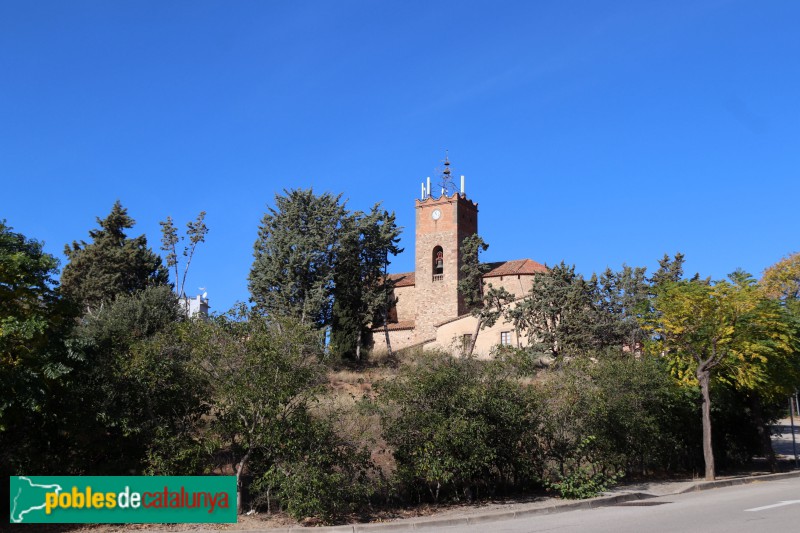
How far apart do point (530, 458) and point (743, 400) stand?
41.3ft

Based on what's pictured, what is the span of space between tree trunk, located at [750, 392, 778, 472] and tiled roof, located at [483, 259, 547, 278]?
25231 millimetres

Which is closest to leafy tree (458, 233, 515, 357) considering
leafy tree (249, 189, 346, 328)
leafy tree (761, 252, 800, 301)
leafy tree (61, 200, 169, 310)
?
leafy tree (249, 189, 346, 328)

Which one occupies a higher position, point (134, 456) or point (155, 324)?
point (155, 324)

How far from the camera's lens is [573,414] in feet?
51.8

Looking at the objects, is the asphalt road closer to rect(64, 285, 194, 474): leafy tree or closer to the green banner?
the green banner

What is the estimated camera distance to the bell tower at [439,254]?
49.1 metres

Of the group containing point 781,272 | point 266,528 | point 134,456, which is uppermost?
point 781,272

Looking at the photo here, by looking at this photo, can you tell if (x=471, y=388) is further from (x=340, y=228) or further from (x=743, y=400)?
(x=340, y=228)

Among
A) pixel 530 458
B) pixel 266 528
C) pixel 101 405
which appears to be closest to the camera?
pixel 266 528

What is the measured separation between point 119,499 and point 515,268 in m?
40.7

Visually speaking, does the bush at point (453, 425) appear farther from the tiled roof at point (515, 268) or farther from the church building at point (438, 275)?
the tiled roof at point (515, 268)

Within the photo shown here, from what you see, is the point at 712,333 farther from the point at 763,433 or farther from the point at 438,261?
the point at 438,261

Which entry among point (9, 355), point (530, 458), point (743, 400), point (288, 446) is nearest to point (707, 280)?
point (743, 400)

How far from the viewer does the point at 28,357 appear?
11.6m
